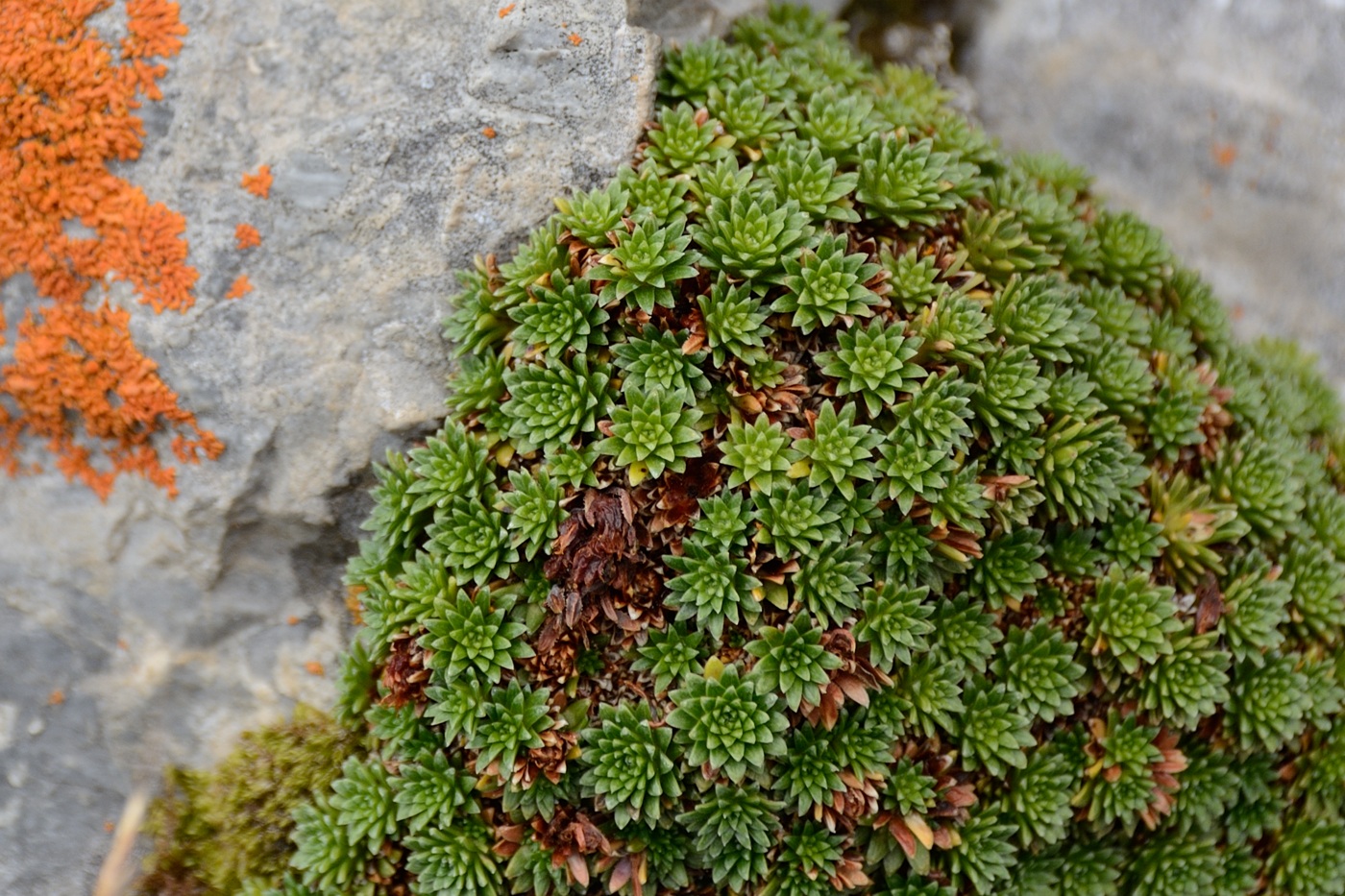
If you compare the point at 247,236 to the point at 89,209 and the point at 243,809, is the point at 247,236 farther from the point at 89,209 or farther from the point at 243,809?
the point at 243,809

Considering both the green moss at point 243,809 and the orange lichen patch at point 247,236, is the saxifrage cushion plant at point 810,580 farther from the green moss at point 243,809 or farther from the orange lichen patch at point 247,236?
the orange lichen patch at point 247,236

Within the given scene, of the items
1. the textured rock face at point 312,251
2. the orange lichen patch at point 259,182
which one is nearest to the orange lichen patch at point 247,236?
the textured rock face at point 312,251

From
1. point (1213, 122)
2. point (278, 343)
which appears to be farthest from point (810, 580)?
point (1213, 122)

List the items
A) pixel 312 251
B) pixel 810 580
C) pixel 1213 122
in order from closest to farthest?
pixel 810 580
pixel 312 251
pixel 1213 122

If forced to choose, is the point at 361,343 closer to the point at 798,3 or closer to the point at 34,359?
the point at 34,359

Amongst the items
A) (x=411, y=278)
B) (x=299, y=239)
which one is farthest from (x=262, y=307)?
(x=411, y=278)

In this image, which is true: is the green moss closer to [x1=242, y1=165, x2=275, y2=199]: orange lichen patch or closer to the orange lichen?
the orange lichen
